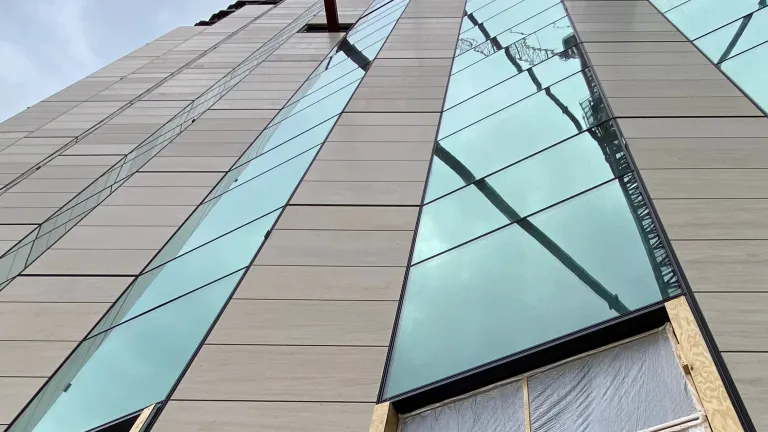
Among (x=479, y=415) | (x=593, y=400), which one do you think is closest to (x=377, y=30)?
(x=479, y=415)

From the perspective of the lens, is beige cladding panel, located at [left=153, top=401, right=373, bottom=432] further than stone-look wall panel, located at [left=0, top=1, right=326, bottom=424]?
No

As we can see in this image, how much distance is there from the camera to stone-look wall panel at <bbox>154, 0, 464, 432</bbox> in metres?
5.41

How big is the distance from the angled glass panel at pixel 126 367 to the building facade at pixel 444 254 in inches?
1.2

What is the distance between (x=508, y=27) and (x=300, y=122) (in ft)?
16.3

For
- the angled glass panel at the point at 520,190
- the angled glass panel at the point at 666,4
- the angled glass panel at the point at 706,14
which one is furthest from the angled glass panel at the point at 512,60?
the angled glass panel at the point at 520,190

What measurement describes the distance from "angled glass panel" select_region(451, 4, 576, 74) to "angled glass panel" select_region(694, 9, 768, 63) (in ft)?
8.32

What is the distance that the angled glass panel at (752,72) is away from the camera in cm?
788

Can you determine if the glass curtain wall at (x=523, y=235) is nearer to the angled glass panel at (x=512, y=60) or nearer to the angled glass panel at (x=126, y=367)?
the angled glass panel at (x=512, y=60)

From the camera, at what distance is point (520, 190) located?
7.52m

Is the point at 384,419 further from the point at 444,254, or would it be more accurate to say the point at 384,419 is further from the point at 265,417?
the point at 444,254

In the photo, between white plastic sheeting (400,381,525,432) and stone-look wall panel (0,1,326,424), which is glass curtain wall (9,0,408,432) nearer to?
stone-look wall panel (0,1,326,424)

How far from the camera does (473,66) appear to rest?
12828mm

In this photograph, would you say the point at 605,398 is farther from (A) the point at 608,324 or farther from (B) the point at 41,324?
(B) the point at 41,324

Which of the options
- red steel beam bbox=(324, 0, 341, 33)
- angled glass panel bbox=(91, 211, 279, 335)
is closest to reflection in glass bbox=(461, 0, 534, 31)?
red steel beam bbox=(324, 0, 341, 33)
